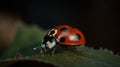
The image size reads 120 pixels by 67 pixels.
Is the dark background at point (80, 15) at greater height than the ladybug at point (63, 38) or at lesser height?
greater

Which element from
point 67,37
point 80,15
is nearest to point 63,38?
point 67,37

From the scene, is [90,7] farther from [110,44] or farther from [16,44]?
[16,44]

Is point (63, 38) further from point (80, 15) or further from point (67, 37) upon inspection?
point (80, 15)

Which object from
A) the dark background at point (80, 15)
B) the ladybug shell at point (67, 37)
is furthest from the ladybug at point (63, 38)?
the dark background at point (80, 15)

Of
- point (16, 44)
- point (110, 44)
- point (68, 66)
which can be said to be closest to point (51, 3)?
point (110, 44)

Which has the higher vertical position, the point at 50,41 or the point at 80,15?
the point at 80,15

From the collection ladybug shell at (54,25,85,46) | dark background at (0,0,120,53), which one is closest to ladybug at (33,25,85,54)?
ladybug shell at (54,25,85,46)

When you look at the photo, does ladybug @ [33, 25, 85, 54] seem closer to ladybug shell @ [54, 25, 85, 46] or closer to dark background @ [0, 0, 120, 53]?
ladybug shell @ [54, 25, 85, 46]

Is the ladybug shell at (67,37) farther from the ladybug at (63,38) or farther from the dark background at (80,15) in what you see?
the dark background at (80,15)
